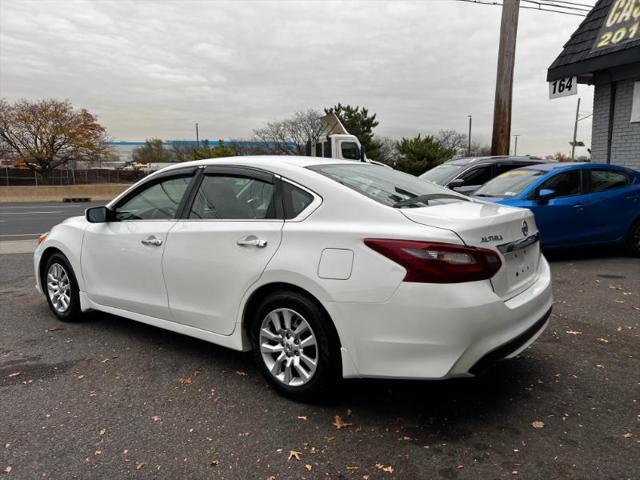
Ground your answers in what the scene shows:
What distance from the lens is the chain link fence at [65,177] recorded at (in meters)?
37.7

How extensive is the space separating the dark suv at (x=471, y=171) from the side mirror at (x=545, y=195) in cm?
268

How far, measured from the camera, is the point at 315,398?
3.13 meters

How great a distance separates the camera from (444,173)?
35.1ft

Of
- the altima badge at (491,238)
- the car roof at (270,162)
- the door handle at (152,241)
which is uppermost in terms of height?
the car roof at (270,162)

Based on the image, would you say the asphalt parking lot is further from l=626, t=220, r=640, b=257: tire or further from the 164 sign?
the 164 sign

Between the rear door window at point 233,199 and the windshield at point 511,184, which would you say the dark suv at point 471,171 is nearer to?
the windshield at point 511,184

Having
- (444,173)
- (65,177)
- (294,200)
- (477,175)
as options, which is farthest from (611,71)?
(65,177)

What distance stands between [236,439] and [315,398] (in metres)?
0.55

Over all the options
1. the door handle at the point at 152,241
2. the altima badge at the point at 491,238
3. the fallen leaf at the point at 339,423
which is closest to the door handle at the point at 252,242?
the door handle at the point at 152,241

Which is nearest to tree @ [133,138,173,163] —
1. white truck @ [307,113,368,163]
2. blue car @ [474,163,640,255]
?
white truck @ [307,113,368,163]

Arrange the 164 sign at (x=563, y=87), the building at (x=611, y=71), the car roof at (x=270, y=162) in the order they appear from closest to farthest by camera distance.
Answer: the car roof at (x=270, y=162) < the building at (x=611, y=71) < the 164 sign at (x=563, y=87)

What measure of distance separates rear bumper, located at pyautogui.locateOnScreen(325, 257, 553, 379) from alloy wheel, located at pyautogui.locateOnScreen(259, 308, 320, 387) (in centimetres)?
27

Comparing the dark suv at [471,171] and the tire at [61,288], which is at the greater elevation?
the dark suv at [471,171]

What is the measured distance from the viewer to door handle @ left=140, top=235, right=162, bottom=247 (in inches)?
153
